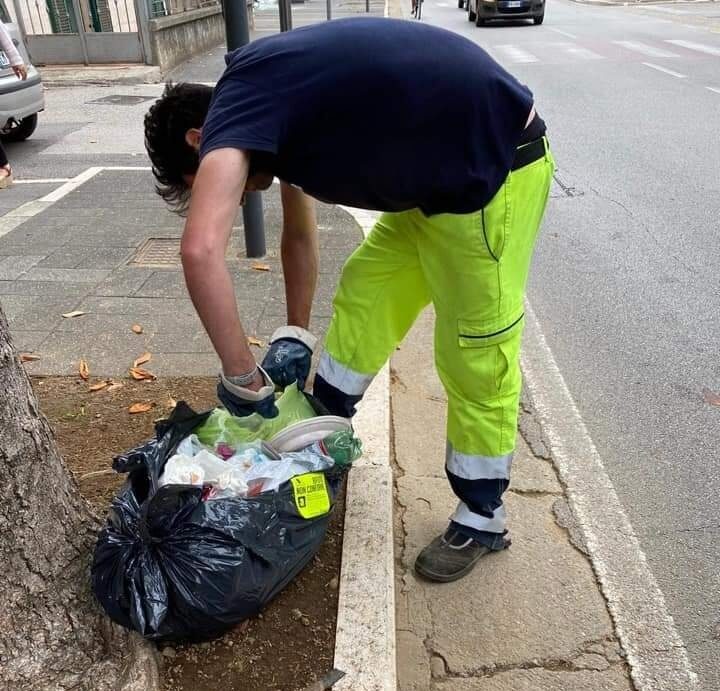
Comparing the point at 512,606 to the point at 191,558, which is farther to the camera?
the point at 512,606

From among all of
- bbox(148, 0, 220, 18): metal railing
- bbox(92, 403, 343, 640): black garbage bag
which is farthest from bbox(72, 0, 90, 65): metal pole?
bbox(92, 403, 343, 640): black garbage bag

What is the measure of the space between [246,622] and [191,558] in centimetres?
36

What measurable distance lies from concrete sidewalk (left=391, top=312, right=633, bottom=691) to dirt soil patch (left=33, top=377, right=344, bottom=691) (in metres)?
0.29

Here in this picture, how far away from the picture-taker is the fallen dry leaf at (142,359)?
3.43 m

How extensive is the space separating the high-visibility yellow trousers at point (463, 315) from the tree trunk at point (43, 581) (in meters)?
0.98

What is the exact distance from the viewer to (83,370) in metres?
3.35

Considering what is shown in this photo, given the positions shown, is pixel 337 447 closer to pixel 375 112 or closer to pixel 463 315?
pixel 463 315

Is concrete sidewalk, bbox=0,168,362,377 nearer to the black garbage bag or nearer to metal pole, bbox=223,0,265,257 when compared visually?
metal pole, bbox=223,0,265,257

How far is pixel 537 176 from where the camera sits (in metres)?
1.98

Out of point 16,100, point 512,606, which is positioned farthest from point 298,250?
point 16,100

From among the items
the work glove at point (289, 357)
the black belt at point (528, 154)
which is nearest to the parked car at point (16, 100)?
the work glove at point (289, 357)

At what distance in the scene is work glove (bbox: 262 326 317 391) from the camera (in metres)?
2.35

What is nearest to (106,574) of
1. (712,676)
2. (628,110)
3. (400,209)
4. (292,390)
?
(292,390)

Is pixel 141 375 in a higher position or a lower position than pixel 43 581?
lower
